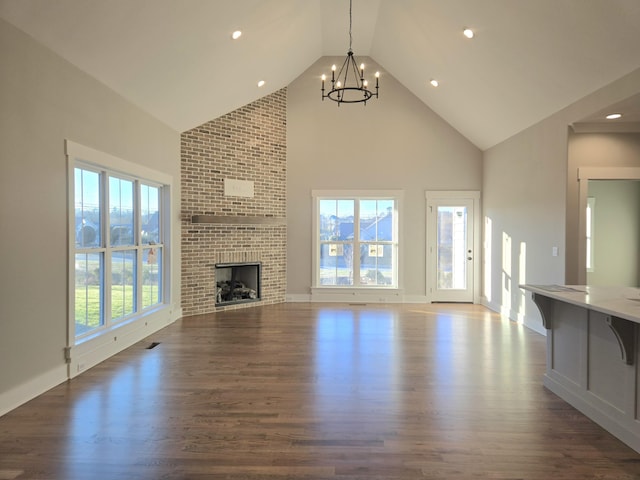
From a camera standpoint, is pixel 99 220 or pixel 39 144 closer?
pixel 39 144

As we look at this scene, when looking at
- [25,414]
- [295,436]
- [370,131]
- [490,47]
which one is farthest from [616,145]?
[25,414]

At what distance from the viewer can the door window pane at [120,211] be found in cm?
472

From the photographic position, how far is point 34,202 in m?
3.36

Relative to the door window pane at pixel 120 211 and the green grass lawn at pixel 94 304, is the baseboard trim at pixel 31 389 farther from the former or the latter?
the door window pane at pixel 120 211

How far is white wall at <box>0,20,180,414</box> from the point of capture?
3086 millimetres

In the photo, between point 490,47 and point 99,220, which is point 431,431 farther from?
point 490,47

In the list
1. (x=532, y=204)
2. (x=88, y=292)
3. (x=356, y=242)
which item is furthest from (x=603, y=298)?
(x=356, y=242)

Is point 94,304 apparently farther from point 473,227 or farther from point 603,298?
point 473,227

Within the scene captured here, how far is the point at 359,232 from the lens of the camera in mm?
8102

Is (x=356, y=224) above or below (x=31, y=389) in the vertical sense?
above

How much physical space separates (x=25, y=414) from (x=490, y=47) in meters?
5.70

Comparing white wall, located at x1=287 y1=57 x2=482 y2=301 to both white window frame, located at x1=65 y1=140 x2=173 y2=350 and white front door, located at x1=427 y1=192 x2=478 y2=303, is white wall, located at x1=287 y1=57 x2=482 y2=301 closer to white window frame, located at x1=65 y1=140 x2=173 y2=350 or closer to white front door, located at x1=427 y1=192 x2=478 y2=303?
white front door, located at x1=427 y1=192 x2=478 y2=303

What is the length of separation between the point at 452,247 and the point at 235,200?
163 inches

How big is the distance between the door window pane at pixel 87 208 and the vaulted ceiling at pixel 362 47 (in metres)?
1.02
